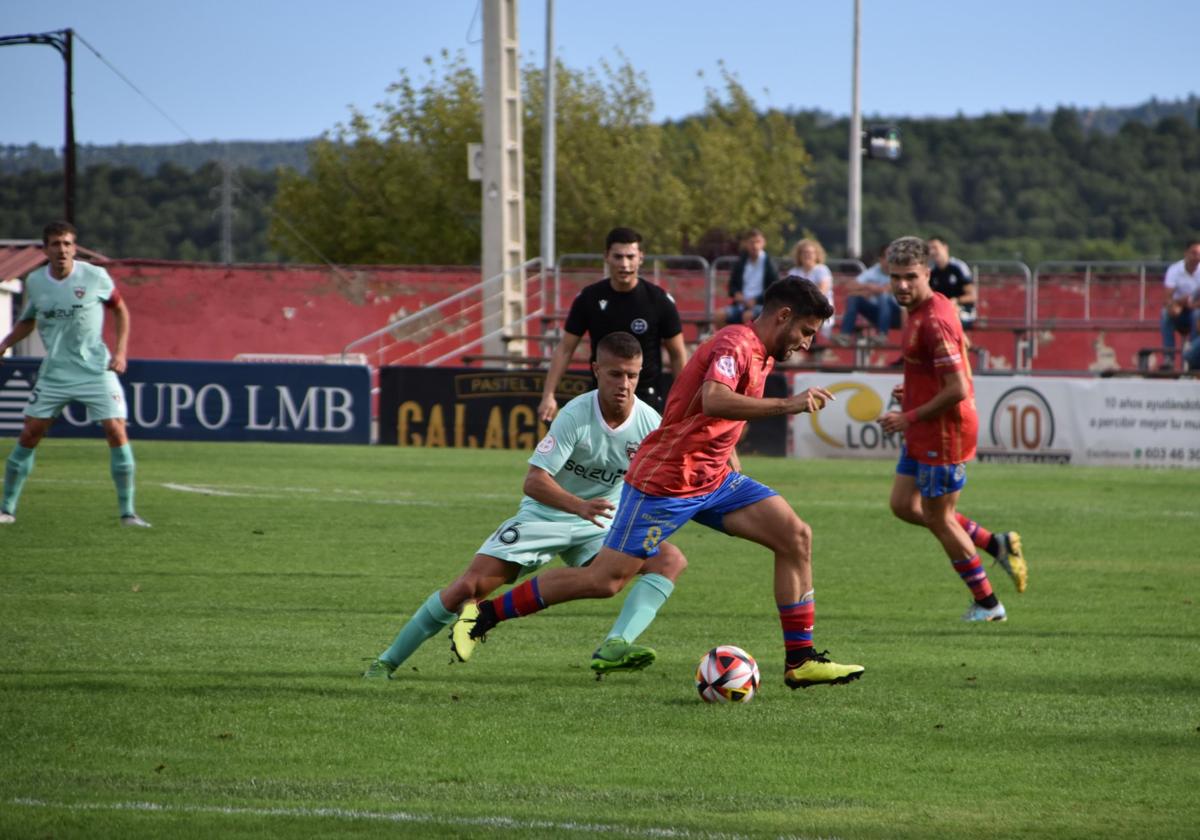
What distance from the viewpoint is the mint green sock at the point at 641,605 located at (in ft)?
25.0

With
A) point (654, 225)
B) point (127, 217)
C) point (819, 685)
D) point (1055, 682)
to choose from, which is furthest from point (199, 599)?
point (127, 217)

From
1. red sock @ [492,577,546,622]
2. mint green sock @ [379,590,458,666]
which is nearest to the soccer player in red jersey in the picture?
red sock @ [492,577,546,622]

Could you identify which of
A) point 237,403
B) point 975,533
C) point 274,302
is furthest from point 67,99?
point 975,533

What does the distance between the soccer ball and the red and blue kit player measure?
0.97 ft

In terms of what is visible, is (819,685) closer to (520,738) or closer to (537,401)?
(520,738)

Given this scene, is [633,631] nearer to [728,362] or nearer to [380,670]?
[380,670]

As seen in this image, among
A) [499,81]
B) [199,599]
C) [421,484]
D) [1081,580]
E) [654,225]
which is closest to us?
[199,599]

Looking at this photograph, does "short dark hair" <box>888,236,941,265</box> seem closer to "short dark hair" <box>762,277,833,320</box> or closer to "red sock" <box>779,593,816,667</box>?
"short dark hair" <box>762,277,833,320</box>

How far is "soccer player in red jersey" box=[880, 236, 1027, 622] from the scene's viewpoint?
31.4 ft

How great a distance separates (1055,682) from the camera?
779 cm

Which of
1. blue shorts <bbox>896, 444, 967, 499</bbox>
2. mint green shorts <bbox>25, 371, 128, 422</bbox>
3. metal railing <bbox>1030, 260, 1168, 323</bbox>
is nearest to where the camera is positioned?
blue shorts <bbox>896, 444, 967, 499</bbox>

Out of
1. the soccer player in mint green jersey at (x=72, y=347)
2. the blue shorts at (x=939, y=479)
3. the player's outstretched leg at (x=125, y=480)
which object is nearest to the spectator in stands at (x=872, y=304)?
the player's outstretched leg at (x=125, y=480)

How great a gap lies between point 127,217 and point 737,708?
72.0m

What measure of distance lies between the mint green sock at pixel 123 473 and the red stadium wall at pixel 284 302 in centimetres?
2000
